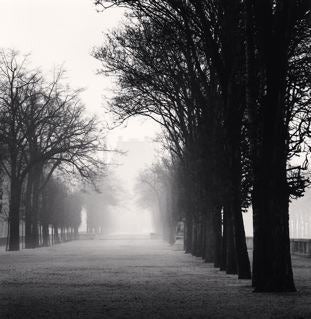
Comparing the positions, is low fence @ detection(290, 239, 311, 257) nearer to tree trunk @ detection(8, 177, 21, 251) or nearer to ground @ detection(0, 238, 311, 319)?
tree trunk @ detection(8, 177, 21, 251)

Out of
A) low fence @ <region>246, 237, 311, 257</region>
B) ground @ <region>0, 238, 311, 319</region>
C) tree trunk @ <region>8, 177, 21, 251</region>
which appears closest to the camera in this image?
ground @ <region>0, 238, 311, 319</region>

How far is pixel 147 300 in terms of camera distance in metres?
15.9

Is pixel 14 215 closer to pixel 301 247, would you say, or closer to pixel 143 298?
pixel 301 247

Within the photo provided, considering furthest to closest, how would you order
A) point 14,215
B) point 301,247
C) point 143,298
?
point 14,215 → point 301,247 → point 143,298

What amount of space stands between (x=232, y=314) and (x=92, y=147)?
38753 mm

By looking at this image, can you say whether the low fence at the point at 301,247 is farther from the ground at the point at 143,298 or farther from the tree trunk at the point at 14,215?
the ground at the point at 143,298

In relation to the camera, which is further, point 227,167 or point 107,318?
point 227,167

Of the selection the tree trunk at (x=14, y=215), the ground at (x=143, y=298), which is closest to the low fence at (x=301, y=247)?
the tree trunk at (x=14, y=215)

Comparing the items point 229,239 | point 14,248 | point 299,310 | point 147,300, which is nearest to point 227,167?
point 229,239

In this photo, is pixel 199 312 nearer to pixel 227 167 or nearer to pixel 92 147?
pixel 227 167

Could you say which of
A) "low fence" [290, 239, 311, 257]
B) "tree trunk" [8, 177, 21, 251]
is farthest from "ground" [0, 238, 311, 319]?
"tree trunk" [8, 177, 21, 251]

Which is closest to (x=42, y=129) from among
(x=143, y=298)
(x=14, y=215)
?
(x=14, y=215)

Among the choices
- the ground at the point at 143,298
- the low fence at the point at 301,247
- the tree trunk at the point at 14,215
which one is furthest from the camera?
the tree trunk at the point at 14,215

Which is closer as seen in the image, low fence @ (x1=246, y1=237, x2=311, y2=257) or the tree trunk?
low fence @ (x1=246, y1=237, x2=311, y2=257)
